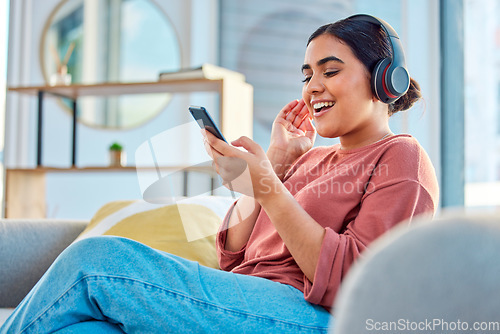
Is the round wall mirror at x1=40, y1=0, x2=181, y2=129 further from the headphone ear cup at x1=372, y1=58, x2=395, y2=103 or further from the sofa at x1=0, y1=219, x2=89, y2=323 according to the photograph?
the headphone ear cup at x1=372, y1=58, x2=395, y2=103

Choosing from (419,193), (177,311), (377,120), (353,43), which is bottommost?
(177,311)

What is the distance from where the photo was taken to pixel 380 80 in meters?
1.13

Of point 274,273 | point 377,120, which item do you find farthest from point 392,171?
point 274,273

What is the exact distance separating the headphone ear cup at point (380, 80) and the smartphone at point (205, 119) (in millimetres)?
325

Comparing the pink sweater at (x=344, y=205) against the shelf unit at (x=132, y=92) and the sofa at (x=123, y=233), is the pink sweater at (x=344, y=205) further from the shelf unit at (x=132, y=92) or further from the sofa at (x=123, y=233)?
the shelf unit at (x=132, y=92)

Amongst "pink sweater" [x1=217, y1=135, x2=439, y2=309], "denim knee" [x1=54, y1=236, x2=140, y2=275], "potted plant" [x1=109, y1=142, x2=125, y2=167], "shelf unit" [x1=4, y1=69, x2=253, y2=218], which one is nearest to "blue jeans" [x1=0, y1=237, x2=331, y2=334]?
A: "denim knee" [x1=54, y1=236, x2=140, y2=275]

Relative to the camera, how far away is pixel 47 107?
376 cm

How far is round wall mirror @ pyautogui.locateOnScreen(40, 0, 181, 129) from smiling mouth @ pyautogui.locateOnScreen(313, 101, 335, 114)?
253cm

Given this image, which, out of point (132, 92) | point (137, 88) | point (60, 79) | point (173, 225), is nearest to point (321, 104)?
point (173, 225)

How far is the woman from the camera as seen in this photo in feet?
2.98

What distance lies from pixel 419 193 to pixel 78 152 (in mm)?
3076

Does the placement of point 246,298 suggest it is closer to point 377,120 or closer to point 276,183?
point 276,183

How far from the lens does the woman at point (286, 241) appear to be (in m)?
0.91

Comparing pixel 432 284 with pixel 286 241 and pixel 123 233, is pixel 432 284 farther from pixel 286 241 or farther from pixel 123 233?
pixel 123 233
